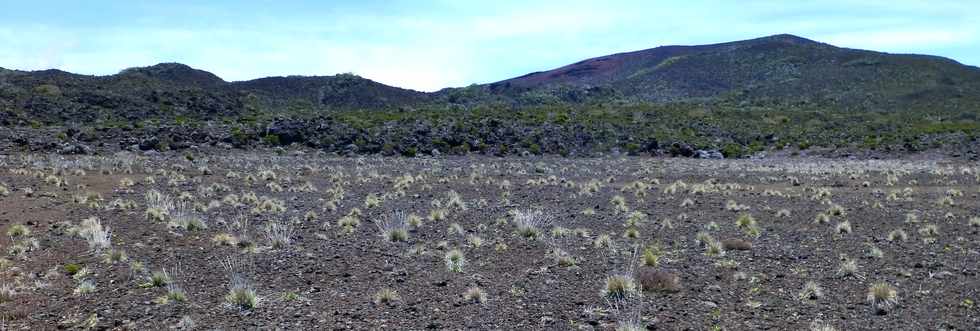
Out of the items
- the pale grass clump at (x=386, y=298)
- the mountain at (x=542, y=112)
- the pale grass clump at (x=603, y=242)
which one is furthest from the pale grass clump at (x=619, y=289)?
the mountain at (x=542, y=112)

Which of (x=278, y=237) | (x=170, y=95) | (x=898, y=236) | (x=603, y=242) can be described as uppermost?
(x=170, y=95)

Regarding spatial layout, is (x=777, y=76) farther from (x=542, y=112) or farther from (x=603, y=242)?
(x=603, y=242)

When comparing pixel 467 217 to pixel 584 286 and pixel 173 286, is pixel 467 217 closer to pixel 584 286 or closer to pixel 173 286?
pixel 584 286

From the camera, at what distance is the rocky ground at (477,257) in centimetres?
881

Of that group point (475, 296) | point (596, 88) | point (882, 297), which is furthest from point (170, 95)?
point (882, 297)

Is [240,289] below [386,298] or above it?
above

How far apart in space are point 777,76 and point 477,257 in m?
72.5

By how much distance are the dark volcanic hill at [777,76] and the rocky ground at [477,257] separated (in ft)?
161

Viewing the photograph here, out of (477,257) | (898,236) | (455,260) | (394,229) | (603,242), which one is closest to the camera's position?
(455,260)

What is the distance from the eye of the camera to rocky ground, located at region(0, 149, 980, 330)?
8.81 meters

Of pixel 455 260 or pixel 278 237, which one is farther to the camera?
pixel 278 237

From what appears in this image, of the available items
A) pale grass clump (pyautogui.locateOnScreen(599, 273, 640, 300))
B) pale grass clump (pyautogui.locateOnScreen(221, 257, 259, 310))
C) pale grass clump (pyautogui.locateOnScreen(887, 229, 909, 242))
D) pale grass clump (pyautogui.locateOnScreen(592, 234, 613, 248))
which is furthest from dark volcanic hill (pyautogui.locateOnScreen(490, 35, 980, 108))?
pale grass clump (pyautogui.locateOnScreen(221, 257, 259, 310))

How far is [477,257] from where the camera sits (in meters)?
12.0

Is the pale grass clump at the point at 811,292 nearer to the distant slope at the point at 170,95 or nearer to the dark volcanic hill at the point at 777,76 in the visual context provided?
the distant slope at the point at 170,95
